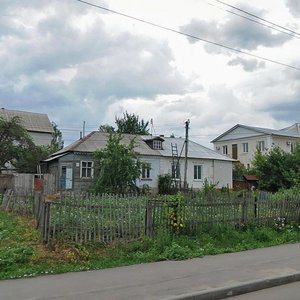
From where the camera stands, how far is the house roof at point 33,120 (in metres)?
60.3

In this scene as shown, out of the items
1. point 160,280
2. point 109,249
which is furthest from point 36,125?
point 160,280

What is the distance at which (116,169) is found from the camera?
1153 inches

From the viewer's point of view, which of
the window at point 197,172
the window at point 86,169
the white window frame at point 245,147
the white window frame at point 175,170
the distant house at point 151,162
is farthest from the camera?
the white window frame at point 245,147

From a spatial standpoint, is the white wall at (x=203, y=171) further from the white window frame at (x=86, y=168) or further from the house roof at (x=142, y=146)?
the white window frame at (x=86, y=168)

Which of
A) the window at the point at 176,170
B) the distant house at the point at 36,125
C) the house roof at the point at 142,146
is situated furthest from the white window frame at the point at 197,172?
the distant house at the point at 36,125

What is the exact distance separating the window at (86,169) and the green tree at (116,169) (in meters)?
4.36

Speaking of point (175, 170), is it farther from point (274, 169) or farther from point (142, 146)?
point (274, 169)

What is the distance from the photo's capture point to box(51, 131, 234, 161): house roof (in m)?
35.3

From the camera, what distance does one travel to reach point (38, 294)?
21.3ft

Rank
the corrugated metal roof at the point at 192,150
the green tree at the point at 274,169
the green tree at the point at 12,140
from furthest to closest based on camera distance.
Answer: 1. the corrugated metal roof at the point at 192,150
2. the green tree at the point at 274,169
3. the green tree at the point at 12,140

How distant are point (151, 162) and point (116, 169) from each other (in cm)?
870

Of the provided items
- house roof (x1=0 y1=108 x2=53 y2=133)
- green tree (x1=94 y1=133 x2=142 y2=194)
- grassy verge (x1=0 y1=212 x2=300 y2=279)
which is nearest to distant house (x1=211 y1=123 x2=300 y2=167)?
house roof (x1=0 y1=108 x2=53 y2=133)

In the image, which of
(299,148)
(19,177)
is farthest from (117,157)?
(299,148)

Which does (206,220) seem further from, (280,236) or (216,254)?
(280,236)
